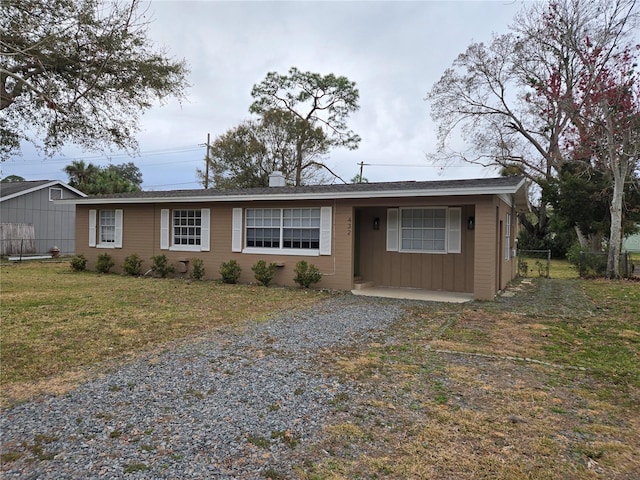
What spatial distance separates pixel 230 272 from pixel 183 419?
327 inches

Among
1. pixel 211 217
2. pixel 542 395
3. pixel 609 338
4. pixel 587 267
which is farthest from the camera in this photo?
pixel 587 267

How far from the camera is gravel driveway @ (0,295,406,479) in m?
2.45

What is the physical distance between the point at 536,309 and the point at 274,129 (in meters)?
23.0

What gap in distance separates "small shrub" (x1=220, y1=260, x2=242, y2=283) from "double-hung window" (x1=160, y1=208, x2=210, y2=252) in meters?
1.25

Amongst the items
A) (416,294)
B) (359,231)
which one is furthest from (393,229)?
(416,294)

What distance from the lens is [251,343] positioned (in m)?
5.25

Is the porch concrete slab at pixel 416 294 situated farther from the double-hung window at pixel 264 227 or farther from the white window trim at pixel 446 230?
the double-hung window at pixel 264 227

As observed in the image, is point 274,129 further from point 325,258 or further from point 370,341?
point 370,341

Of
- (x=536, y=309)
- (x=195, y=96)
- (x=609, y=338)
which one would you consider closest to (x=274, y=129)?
(x=195, y=96)

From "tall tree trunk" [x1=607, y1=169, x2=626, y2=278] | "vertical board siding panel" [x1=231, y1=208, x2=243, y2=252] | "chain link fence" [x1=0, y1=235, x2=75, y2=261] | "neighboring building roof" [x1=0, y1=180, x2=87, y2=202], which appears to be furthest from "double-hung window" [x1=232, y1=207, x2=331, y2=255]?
"neighboring building roof" [x1=0, y1=180, x2=87, y2=202]

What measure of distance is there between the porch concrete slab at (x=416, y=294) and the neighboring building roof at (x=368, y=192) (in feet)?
7.63

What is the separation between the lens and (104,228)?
46.8 ft

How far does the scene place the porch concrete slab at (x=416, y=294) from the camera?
9143 millimetres

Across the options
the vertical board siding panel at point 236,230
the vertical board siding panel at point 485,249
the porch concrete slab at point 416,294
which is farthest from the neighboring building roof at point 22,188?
the vertical board siding panel at point 485,249
